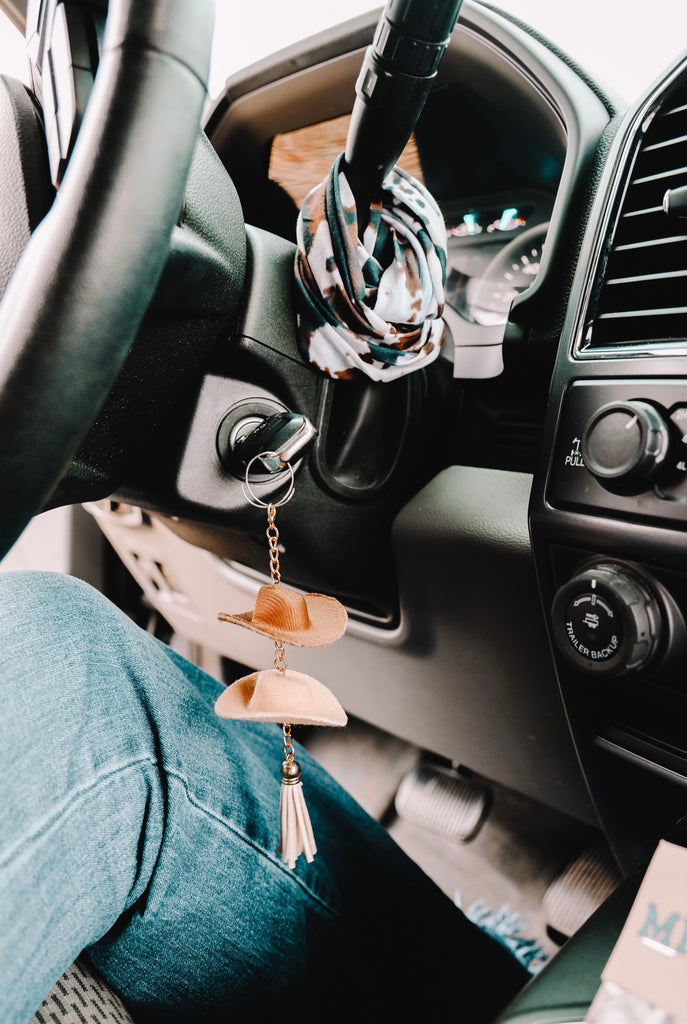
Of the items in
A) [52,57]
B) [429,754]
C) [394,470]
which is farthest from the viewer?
[429,754]

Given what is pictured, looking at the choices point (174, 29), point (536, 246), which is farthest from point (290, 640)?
point (536, 246)

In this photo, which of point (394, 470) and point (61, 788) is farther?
point (394, 470)

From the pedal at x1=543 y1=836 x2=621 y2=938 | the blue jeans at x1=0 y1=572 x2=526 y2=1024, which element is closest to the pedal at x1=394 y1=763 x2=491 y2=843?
the pedal at x1=543 y1=836 x2=621 y2=938

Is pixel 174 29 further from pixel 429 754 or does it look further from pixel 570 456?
pixel 429 754

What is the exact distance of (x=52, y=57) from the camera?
0.45 m

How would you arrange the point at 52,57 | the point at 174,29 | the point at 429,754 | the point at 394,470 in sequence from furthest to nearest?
1. the point at 429,754
2. the point at 394,470
3. the point at 52,57
4. the point at 174,29

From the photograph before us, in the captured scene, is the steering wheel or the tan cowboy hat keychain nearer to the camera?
the steering wheel

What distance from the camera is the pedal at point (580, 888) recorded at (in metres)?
0.88

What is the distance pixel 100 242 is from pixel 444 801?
2.99 ft

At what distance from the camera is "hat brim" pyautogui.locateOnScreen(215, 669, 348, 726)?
45 centimetres

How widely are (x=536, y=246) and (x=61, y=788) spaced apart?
713 mm

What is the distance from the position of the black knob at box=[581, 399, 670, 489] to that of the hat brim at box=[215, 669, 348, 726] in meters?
0.22

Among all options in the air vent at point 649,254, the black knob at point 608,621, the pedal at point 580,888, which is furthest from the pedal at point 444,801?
the air vent at point 649,254

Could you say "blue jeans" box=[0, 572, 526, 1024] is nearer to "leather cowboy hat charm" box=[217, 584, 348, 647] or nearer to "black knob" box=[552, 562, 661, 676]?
"leather cowboy hat charm" box=[217, 584, 348, 647]
